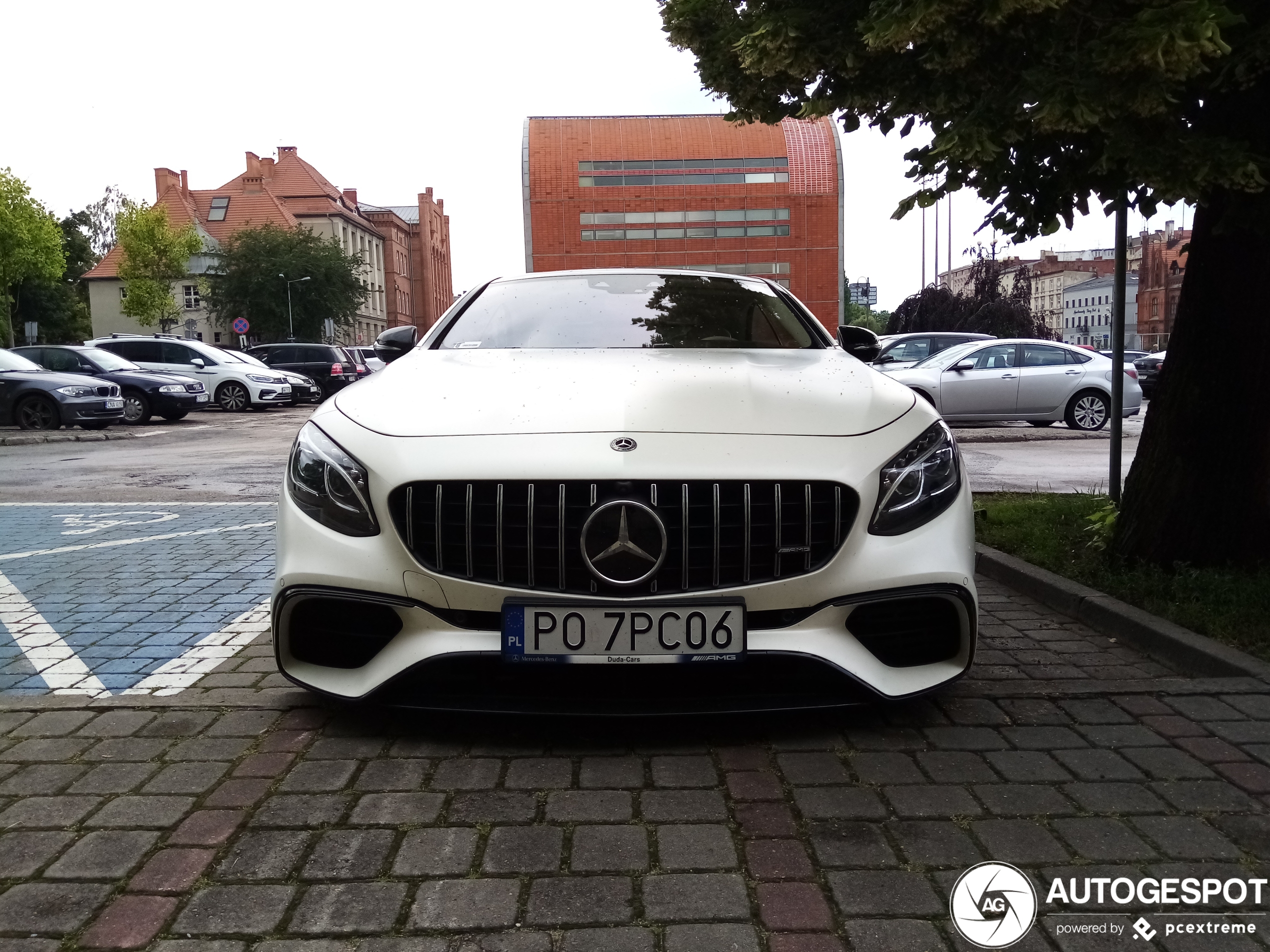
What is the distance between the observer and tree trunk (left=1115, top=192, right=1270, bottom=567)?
4688 mm

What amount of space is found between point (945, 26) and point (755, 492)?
1825mm

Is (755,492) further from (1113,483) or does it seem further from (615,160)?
(615,160)

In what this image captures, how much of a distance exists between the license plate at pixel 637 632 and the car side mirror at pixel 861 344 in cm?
222

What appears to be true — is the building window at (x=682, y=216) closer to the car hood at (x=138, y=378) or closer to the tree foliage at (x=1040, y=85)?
the car hood at (x=138, y=378)

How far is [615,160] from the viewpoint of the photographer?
244ft

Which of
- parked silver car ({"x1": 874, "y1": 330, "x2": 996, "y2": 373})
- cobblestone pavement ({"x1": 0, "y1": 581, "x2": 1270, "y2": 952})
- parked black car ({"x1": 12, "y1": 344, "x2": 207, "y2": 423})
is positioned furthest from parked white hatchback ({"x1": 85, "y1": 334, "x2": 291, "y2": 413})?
cobblestone pavement ({"x1": 0, "y1": 581, "x2": 1270, "y2": 952})

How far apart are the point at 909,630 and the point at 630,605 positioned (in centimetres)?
82

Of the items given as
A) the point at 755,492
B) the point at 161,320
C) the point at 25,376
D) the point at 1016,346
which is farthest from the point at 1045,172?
the point at 161,320

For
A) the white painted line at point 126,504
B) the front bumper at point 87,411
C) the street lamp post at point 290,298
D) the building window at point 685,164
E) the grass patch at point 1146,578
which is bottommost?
the white painted line at point 126,504

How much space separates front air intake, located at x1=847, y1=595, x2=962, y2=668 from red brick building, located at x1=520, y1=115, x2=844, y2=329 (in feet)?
230

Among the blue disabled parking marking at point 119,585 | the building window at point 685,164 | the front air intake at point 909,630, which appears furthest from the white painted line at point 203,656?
the building window at point 685,164

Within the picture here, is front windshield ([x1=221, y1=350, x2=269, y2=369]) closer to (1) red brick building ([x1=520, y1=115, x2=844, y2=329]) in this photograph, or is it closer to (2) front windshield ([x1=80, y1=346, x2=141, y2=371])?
(2) front windshield ([x1=80, y1=346, x2=141, y2=371])

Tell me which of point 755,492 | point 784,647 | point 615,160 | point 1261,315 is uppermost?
point 615,160

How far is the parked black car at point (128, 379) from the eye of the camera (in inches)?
807
